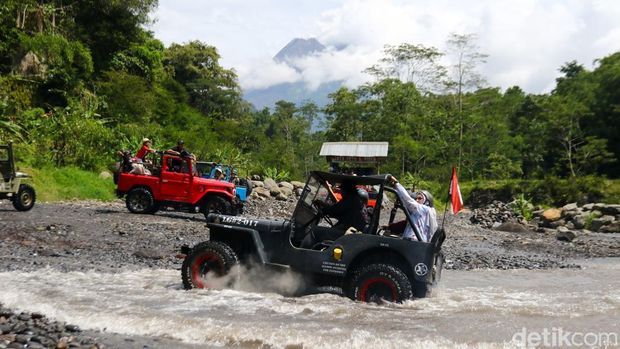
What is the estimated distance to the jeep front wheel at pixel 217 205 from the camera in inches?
704

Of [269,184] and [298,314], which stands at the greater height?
[269,184]

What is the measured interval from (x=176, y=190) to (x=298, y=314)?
11.3 meters

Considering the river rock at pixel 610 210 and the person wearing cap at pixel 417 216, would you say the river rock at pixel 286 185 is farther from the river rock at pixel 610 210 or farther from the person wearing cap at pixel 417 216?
the person wearing cap at pixel 417 216

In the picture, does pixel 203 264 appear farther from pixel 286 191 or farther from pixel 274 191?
pixel 286 191

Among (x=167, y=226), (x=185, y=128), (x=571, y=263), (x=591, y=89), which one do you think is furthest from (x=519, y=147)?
(x=167, y=226)

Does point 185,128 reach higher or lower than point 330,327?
higher

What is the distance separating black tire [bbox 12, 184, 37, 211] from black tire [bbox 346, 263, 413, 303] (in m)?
12.6

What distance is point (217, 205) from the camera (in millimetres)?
17953

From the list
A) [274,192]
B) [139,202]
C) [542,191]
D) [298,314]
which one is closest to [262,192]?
[274,192]

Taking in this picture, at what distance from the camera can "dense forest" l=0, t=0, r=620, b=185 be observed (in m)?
29.9

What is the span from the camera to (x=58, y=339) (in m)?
5.55

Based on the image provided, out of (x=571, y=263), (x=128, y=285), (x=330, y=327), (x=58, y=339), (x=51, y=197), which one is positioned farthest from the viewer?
(x=51, y=197)

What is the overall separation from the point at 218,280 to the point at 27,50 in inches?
1169

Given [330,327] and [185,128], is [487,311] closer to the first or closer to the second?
[330,327]
